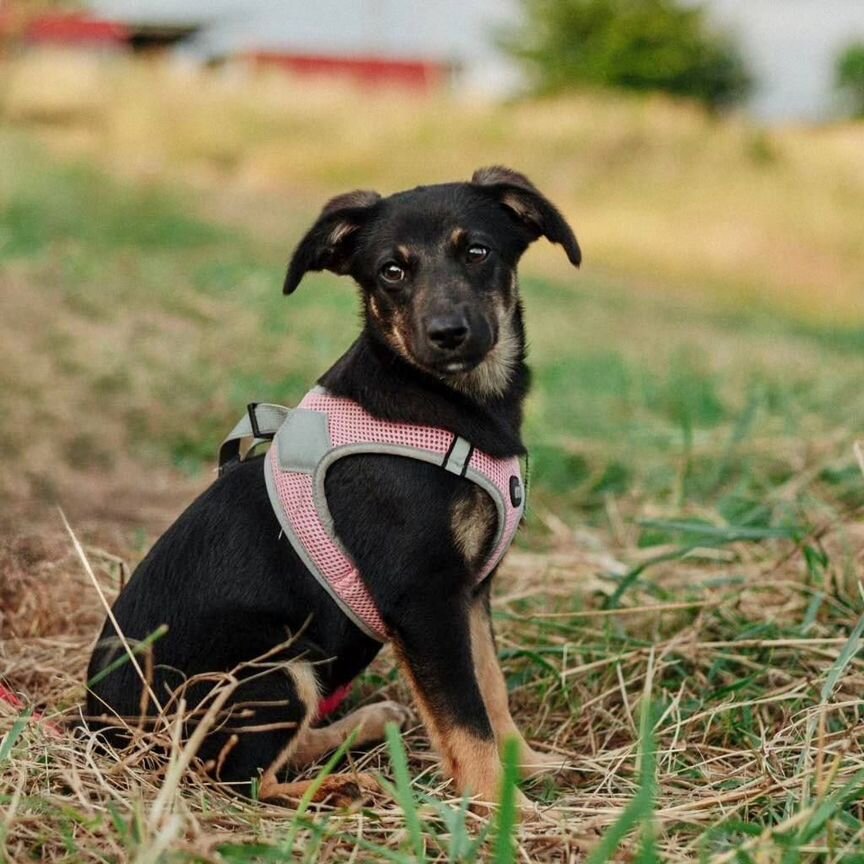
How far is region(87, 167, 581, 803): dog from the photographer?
2824 millimetres

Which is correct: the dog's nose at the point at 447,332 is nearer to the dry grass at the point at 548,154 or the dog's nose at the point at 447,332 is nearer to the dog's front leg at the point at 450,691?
the dog's front leg at the point at 450,691

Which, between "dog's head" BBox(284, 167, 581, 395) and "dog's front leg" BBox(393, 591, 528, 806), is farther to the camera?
"dog's head" BBox(284, 167, 581, 395)

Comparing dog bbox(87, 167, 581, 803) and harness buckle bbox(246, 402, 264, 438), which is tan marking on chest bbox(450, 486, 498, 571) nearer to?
dog bbox(87, 167, 581, 803)

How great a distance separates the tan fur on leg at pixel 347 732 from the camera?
320 centimetres

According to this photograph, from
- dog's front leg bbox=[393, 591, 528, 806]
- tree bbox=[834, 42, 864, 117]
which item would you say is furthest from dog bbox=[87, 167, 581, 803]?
tree bbox=[834, 42, 864, 117]

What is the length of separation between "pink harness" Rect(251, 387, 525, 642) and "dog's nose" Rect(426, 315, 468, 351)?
9.0 inches

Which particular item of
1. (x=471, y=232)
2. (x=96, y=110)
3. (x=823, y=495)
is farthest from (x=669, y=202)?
(x=471, y=232)

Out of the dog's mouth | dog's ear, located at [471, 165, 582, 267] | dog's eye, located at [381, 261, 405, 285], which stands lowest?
the dog's mouth

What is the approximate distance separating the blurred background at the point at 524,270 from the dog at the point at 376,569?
1.40 metres

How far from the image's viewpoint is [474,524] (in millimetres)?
2932

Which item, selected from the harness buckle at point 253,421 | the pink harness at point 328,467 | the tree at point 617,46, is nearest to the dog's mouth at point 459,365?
the pink harness at point 328,467

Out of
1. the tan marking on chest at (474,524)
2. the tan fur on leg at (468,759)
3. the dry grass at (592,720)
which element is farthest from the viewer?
the tan marking on chest at (474,524)

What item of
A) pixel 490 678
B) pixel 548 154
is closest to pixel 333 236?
pixel 490 678

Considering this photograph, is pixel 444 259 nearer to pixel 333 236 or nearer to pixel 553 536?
pixel 333 236
